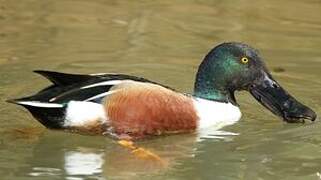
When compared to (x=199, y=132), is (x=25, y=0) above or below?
above

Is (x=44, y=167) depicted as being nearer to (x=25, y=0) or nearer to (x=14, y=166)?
(x=14, y=166)

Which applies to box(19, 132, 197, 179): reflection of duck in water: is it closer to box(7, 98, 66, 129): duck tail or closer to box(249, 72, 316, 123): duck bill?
box(7, 98, 66, 129): duck tail

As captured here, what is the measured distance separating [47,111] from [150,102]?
0.71 metres

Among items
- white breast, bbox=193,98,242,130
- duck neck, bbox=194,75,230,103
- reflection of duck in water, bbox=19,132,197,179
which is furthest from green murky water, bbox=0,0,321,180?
duck neck, bbox=194,75,230,103

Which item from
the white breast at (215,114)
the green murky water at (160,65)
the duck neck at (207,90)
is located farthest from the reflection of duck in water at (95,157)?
the duck neck at (207,90)

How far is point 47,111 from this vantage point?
22.0 ft

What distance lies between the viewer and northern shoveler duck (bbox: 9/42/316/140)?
A: 6.71 m

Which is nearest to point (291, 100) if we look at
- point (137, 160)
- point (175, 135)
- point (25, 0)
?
point (175, 135)

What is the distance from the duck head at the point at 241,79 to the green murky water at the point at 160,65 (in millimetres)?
208

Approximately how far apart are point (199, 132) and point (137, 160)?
0.72 meters

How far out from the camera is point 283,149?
695 centimetres

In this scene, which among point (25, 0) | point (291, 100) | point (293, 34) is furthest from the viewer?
point (25, 0)

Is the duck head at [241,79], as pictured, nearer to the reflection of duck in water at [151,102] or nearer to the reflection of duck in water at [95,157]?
the reflection of duck in water at [151,102]

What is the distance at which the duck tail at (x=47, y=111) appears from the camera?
21.9 feet
